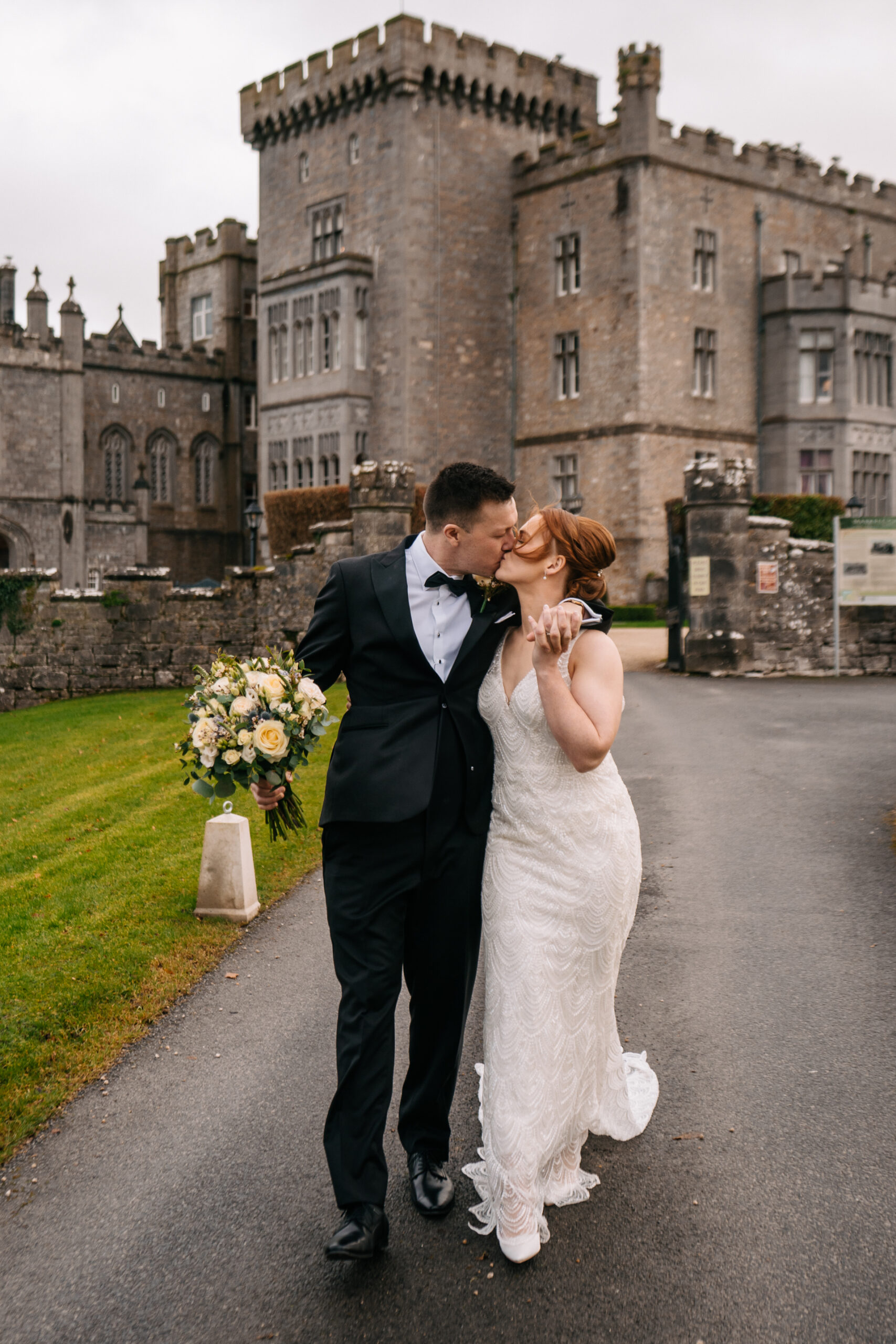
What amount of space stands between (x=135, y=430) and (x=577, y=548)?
45.4 m

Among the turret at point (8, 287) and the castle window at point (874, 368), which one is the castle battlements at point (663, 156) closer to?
the castle window at point (874, 368)

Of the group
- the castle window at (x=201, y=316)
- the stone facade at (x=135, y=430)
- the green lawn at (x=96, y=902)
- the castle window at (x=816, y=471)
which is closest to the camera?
the green lawn at (x=96, y=902)

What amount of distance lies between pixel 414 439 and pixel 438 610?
98.3 ft

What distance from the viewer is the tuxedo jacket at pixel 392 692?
321 centimetres

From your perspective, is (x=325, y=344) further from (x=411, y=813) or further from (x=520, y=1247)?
(x=520, y=1247)

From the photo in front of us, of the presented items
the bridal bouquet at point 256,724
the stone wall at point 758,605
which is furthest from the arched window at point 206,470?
the bridal bouquet at point 256,724

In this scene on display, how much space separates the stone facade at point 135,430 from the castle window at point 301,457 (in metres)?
10.5

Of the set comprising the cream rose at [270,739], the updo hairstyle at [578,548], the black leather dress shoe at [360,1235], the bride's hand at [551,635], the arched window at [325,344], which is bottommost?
the black leather dress shoe at [360,1235]

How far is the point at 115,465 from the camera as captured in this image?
4566cm

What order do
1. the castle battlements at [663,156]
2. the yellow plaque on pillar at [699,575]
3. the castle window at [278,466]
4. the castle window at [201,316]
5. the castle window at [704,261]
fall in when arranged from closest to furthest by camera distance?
the yellow plaque on pillar at [699,575]
the castle battlements at [663,156]
the castle window at [704,261]
the castle window at [278,466]
the castle window at [201,316]

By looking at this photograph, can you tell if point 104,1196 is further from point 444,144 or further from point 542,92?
point 542,92

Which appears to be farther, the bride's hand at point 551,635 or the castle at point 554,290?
the castle at point 554,290

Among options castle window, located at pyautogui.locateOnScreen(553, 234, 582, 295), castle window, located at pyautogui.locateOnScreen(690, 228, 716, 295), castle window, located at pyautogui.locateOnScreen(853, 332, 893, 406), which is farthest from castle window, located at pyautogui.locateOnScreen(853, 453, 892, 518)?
castle window, located at pyautogui.locateOnScreen(553, 234, 582, 295)

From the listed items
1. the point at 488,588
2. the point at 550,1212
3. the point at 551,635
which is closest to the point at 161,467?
the point at 488,588
